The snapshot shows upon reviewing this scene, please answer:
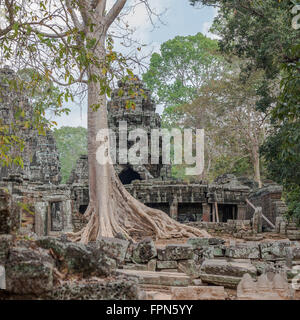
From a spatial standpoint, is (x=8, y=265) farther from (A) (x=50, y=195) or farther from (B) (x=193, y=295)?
(A) (x=50, y=195)

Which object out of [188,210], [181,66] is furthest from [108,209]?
[181,66]

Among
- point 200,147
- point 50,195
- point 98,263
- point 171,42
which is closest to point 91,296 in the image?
point 98,263

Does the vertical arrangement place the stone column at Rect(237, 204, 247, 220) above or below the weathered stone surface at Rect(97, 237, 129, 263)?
below

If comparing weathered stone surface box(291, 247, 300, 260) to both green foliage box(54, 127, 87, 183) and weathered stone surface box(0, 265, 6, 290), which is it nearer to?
weathered stone surface box(0, 265, 6, 290)

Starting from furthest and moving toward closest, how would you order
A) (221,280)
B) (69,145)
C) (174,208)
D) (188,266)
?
(69,145) < (174,208) < (188,266) < (221,280)

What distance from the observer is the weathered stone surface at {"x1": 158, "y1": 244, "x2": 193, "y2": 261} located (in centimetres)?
604

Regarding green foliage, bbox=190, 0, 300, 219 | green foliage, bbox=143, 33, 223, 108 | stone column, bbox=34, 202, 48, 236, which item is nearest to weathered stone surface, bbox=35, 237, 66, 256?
green foliage, bbox=190, 0, 300, 219

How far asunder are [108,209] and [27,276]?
732cm

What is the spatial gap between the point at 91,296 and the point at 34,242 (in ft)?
2.22

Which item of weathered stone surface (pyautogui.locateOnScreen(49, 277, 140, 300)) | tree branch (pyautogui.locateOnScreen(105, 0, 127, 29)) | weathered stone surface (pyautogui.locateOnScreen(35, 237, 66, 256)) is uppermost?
tree branch (pyautogui.locateOnScreen(105, 0, 127, 29))

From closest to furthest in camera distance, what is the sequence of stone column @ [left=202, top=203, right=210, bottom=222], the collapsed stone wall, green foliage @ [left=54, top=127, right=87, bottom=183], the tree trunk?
the tree trunk, the collapsed stone wall, stone column @ [left=202, top=203, right=210, bottom=222], green foliage @ [left=54, top=127, right=87, bottom=183]

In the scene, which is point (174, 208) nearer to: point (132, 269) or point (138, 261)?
point (138, 261)

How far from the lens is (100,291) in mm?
2941

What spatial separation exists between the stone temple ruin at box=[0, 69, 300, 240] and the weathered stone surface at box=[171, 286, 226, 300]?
433 cm
